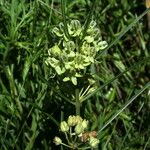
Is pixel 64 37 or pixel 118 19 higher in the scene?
pixel 64 37

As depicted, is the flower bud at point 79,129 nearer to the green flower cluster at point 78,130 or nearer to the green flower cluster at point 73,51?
the green flower cluster at point 78,130

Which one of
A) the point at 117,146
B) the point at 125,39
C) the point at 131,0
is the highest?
the point at 131,0

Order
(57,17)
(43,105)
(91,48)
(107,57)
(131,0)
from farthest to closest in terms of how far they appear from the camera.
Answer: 1. (131,0)
2. (107,57)
3. (57,17)
4. (43,105)
5. (91,48)

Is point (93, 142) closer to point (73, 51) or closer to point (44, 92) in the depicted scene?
point (73, 51)

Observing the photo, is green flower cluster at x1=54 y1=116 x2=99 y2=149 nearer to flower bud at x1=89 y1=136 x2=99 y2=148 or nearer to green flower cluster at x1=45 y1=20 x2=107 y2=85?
flower bud at x1=89 y1=136 x2=99 y2=148

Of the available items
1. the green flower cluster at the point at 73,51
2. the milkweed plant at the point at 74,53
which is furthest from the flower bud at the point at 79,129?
the green flower cluster at the point at 73,51

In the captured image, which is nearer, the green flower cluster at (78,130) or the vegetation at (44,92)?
the green flower cluster at (78,130)

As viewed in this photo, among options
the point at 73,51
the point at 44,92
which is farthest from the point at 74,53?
the point at 44,92

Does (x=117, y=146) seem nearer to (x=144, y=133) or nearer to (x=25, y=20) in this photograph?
(x=144, y=133)

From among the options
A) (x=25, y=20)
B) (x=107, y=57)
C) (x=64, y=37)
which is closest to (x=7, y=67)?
(x=25, y=20)
